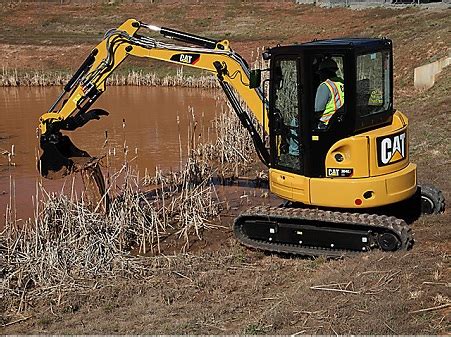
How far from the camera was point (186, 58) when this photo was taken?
430 inches

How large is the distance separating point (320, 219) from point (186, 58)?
3485 millimetres

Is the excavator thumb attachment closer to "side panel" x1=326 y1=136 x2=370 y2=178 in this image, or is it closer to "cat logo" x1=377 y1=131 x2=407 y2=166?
"side panel" x1=326 y1=136 x2=370 y2=178

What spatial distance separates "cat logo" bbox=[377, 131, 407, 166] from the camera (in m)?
9.02

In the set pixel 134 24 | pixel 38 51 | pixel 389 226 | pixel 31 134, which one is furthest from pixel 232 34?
pixel 389 226

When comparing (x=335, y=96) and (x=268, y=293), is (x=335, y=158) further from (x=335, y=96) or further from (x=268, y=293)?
(x=268, y=293)

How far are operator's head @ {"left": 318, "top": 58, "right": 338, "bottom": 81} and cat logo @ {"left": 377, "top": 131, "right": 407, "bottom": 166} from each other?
100 centimetres

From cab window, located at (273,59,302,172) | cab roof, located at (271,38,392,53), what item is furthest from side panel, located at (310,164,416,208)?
cab roof, located at (271,38,392,53)

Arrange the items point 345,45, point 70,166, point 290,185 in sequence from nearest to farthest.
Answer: point 345,45
point 290,185
point 70,166

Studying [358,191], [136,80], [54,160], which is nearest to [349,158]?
[358,191]

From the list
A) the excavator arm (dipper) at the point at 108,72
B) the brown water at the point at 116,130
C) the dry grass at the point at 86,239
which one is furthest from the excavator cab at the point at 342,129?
the brown water at the point at 116,130

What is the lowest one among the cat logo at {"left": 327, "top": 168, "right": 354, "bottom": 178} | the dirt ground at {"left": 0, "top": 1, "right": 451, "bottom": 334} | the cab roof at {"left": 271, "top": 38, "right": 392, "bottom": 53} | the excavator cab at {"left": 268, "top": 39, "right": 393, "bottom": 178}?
the dirt ground at {"left": 0, "top": 1, "right": 451, "bottom": 334}

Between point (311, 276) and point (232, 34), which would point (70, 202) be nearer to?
point (311, 276)

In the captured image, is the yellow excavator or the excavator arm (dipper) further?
the excavator arm (dipper)

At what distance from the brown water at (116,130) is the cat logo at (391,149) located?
233 inches
